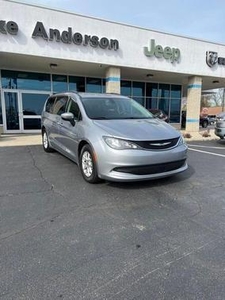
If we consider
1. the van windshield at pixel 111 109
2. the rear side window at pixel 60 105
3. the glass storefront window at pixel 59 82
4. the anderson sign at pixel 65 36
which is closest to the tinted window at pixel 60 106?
the rear side window at pixel 60 105

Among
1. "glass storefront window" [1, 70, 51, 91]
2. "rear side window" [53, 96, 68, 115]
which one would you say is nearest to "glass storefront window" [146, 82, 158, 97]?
"glass storefront window" [1, 70, 51, 91]

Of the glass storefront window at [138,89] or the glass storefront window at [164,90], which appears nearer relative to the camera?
the glass storefront window at [138,89]

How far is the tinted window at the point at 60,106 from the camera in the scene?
21.0 ft

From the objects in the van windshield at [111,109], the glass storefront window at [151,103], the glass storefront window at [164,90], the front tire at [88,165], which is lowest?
the front tire at [88,165]

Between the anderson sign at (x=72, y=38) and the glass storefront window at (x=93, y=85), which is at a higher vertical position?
the anderson sign at (x=72, y=38)

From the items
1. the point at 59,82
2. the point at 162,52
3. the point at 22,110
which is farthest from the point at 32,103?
the point at 162,52

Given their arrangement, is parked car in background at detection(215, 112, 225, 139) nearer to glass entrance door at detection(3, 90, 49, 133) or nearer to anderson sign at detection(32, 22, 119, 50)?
anderson sign at detection(32, 22, 119, 50)

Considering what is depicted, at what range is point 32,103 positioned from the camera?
14.6 metres

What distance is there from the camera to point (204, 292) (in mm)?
2139

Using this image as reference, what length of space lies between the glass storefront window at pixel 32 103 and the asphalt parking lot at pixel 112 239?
1025 cm

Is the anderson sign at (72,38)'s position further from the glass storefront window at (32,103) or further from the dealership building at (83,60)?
the glass storefront window at (32,103)

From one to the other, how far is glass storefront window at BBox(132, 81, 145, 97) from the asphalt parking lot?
43.2ft

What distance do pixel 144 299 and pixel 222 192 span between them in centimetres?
313

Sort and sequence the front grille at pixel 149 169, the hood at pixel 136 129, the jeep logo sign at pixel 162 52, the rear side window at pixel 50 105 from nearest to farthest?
the front grille at pixel 149 169 < the hood at pixel 136 129 < the rear side window at pixel 50 105 < the jeep logo sign at pixel 162 52
